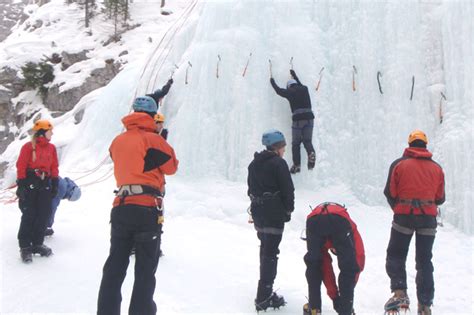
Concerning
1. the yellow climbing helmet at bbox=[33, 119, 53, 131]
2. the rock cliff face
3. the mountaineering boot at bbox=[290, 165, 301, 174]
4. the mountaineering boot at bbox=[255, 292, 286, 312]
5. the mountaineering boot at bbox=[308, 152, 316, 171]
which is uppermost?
the rock cliff face

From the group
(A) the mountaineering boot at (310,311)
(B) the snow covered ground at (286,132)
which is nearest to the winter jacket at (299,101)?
(B) the snow covered ground at (286,132)

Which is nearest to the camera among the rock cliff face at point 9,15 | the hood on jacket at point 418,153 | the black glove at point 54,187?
the hood on jacket at point 418,153

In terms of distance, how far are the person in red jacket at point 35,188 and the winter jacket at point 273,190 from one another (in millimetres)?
2573

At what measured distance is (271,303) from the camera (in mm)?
4062

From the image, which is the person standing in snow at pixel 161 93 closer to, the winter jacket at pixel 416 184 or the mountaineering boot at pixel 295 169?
the mountaineering boot at pixel 295 169

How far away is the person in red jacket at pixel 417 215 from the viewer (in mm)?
4129

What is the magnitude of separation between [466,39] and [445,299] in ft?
15.4

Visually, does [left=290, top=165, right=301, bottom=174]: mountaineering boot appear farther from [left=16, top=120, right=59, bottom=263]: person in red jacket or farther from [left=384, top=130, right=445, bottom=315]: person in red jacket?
[left=16, top=120, right=59, bottom=263]: person in red jacket

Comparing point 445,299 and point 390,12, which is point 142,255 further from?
point 390,12

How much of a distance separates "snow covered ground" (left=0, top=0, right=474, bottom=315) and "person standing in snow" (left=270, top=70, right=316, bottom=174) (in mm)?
270

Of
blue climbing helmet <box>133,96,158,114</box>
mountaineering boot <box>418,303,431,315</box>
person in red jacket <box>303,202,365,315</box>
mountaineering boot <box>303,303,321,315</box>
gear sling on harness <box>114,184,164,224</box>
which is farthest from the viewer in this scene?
mountaineering boot <box>418,303,431,315</box>

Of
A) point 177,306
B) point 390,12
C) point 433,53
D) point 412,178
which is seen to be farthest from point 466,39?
point 177,306

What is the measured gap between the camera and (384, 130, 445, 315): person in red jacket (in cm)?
413

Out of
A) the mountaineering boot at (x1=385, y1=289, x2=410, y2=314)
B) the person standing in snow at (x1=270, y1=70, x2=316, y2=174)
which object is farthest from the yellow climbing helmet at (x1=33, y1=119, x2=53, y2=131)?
the mountaineering boot at (x1=385, y1=289, x2=410, y2=314)
